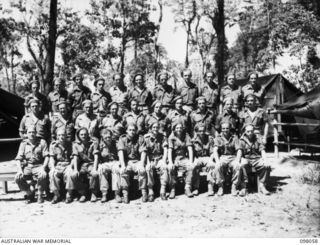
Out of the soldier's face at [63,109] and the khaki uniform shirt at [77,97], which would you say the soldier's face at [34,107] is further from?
the khaki uniform shirt at [77,97]

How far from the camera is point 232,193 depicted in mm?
6418

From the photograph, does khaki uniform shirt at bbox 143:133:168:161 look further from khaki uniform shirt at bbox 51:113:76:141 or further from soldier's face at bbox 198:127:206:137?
khaki uniform shirt at bbox 51:113:76:141

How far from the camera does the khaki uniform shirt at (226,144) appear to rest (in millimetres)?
6695

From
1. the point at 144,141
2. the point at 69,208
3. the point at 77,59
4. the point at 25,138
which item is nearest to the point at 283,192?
the point at 144,141

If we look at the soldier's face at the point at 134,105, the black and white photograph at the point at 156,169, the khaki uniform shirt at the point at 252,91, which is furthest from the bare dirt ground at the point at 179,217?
the khaki uniform shirt at the point at 252,91

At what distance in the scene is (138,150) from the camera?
6.70 m

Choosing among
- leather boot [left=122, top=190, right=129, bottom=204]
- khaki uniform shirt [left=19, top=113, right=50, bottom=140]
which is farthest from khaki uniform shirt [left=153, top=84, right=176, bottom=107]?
khaki uniform shirt [left=19, top=113, right=50, bottom=140]

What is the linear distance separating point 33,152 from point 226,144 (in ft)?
11.8

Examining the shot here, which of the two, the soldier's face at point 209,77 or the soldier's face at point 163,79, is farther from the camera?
the soldier's face at point 209,77

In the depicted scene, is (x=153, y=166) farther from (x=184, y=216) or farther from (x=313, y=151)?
(x=313, y=151)

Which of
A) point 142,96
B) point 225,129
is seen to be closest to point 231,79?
point 225,129

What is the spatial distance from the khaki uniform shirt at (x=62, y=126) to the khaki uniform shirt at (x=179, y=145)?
6.21 ft

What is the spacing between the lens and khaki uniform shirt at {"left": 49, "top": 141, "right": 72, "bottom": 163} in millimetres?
6531

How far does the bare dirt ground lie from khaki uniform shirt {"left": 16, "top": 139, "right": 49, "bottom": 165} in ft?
2.58
